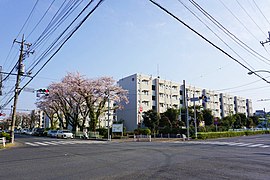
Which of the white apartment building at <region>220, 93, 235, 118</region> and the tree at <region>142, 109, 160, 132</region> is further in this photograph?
the white apartment building at <region>220, 93, 235, 118</region>

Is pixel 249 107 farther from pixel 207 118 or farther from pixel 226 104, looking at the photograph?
pixel 207 118

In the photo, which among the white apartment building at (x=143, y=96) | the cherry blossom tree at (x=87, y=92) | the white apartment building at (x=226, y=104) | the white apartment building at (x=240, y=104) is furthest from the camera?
the white apartment building at (x=240, y=104)

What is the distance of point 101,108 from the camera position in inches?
1430

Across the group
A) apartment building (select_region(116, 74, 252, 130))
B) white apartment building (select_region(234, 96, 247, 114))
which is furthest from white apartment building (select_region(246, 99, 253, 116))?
apartment building (select_region(116, 74, 252, 130))

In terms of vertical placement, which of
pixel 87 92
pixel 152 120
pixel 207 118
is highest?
pixel 87 92

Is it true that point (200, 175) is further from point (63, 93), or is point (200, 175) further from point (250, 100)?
point (250, 100)

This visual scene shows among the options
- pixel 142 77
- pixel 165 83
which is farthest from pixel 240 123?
pixel 142 77

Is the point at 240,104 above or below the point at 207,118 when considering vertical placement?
above

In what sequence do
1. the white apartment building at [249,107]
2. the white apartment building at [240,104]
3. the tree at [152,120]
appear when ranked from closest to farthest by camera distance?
the tree at [152,120] < the white apartment building at [240,104] < the white apartment building at [249,107]

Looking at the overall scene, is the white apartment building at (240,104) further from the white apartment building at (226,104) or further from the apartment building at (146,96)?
the apartment building at (146,96)

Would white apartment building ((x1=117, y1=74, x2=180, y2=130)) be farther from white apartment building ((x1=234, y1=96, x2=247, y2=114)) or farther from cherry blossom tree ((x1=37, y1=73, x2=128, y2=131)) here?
white apartment building ((x1=234, y1=96, x2=247, y2=114))

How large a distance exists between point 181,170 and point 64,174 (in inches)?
152

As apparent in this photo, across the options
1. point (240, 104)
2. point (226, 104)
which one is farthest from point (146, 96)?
point (240, 104)

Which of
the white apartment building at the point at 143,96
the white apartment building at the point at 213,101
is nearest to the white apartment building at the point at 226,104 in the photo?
the white apartment building at the point at 213,101
